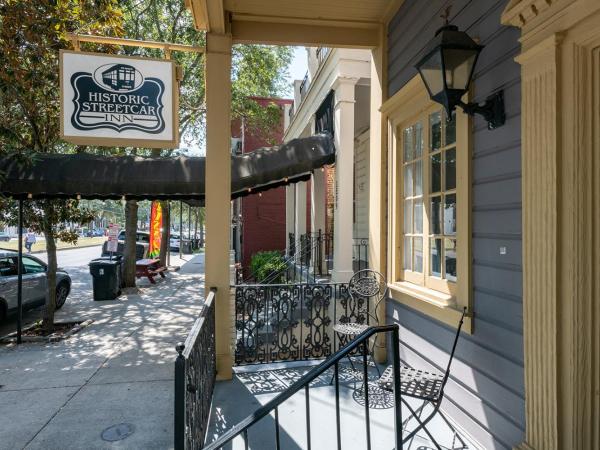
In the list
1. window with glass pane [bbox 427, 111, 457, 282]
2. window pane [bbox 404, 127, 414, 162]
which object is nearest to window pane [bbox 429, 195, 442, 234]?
window with glass pane [bbox 427, 111, 457, 282]

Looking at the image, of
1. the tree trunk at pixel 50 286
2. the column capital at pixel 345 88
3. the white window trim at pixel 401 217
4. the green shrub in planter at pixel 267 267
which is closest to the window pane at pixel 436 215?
the white window trim at pixel 401 217

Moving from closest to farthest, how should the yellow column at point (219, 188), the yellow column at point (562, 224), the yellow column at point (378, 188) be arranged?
the yellow column at point (562, 224) < the yellow column at point (219, 188) < the yellow column at point (378, 188)

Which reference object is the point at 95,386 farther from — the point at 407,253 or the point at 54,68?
the point at 54,68

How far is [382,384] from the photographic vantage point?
9.07 feet

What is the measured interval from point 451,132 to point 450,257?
1.07 m

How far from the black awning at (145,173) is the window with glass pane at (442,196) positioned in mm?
3043

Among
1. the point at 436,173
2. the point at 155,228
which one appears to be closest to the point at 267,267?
the point at 436,173

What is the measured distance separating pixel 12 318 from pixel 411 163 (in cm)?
865

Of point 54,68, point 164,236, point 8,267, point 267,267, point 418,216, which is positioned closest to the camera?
point 418,216

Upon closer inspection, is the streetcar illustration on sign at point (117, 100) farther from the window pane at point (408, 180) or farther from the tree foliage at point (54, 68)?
the window pane at point (408, 180)

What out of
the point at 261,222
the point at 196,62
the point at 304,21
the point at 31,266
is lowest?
the point at 31,266

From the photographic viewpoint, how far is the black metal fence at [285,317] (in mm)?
4754

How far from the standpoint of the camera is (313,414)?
11.0 ft

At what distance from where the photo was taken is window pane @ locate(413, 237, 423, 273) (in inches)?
149
